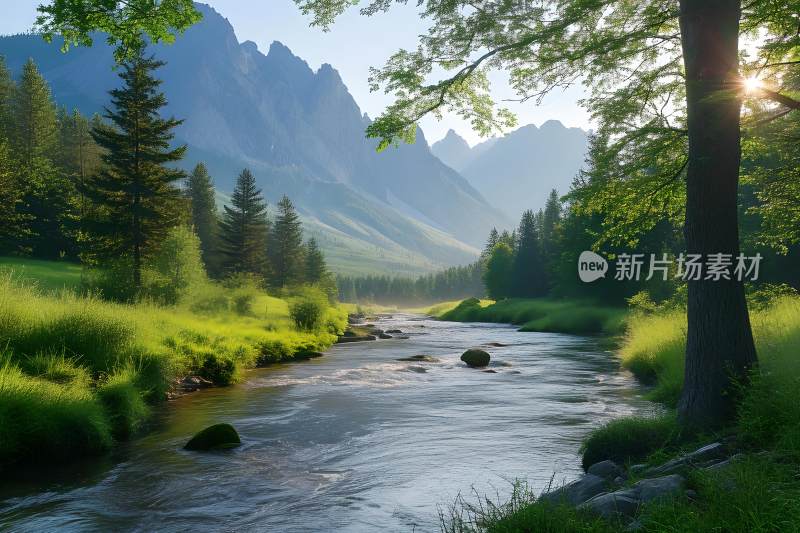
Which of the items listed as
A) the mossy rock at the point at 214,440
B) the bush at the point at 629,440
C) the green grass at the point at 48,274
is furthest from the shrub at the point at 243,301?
the bush at the point at 629,440

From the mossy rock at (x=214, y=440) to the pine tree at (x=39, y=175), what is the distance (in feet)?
154

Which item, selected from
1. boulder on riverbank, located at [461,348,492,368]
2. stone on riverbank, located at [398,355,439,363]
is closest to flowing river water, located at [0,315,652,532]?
boulder on riverbank, located at [461,348,492,368]

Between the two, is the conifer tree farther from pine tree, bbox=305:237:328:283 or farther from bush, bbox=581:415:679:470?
bush, bbox=581:415:679:470

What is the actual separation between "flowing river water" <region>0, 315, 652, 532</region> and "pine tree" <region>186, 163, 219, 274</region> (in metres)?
51.2

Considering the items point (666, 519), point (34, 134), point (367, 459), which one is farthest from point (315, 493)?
point (34, 134)

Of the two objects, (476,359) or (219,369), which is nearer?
(219,369)

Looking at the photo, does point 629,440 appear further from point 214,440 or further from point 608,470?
point 214,440

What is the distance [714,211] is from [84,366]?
1473cm

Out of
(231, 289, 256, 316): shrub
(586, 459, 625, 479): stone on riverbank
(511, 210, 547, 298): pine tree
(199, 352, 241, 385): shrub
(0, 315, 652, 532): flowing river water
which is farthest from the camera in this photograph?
(511, 210, 547, 298): pine tree

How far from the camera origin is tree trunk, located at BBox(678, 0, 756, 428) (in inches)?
352

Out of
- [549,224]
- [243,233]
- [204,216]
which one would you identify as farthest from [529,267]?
[204,216]

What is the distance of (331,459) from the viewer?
11.9m

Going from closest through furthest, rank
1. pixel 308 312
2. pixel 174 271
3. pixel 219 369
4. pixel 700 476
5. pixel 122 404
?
pixel 700 476 < pixel 122 404 < pixel 219 369 < pixel 174 271 < pixel 308 312

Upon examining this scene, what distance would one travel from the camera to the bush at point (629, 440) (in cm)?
923
